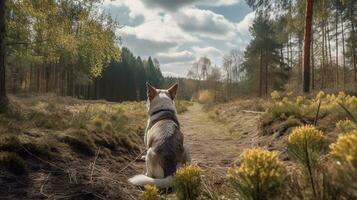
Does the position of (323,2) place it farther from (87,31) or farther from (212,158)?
(212,158)

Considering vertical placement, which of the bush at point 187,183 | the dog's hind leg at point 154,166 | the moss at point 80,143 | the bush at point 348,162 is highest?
the bush at point 348,162

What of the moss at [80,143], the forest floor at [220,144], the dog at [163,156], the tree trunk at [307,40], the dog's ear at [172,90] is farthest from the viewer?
the tree trunk at [307,40]

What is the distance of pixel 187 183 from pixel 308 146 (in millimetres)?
686

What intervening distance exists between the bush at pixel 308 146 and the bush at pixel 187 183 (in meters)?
0.55

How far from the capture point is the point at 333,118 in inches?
314

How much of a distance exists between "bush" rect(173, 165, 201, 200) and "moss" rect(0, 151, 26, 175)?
10.3 ft

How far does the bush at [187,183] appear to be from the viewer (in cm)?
201

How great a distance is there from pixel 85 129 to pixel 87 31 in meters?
7.16

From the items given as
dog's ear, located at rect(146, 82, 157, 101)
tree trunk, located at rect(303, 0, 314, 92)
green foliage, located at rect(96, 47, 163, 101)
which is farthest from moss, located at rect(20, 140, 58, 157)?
green foliage, located at rect(96, 47, 163, 101)

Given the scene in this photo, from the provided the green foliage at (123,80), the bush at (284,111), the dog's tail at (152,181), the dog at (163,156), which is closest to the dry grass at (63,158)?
the dog's tail at (152,181)

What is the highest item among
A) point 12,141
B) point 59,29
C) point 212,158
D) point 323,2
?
point 323,2

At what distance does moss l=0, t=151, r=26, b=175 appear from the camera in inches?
173

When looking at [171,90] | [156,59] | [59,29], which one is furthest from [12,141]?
[156,59]

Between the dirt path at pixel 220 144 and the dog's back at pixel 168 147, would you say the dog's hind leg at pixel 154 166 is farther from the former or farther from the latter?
the dirt path at pixel 220 144
